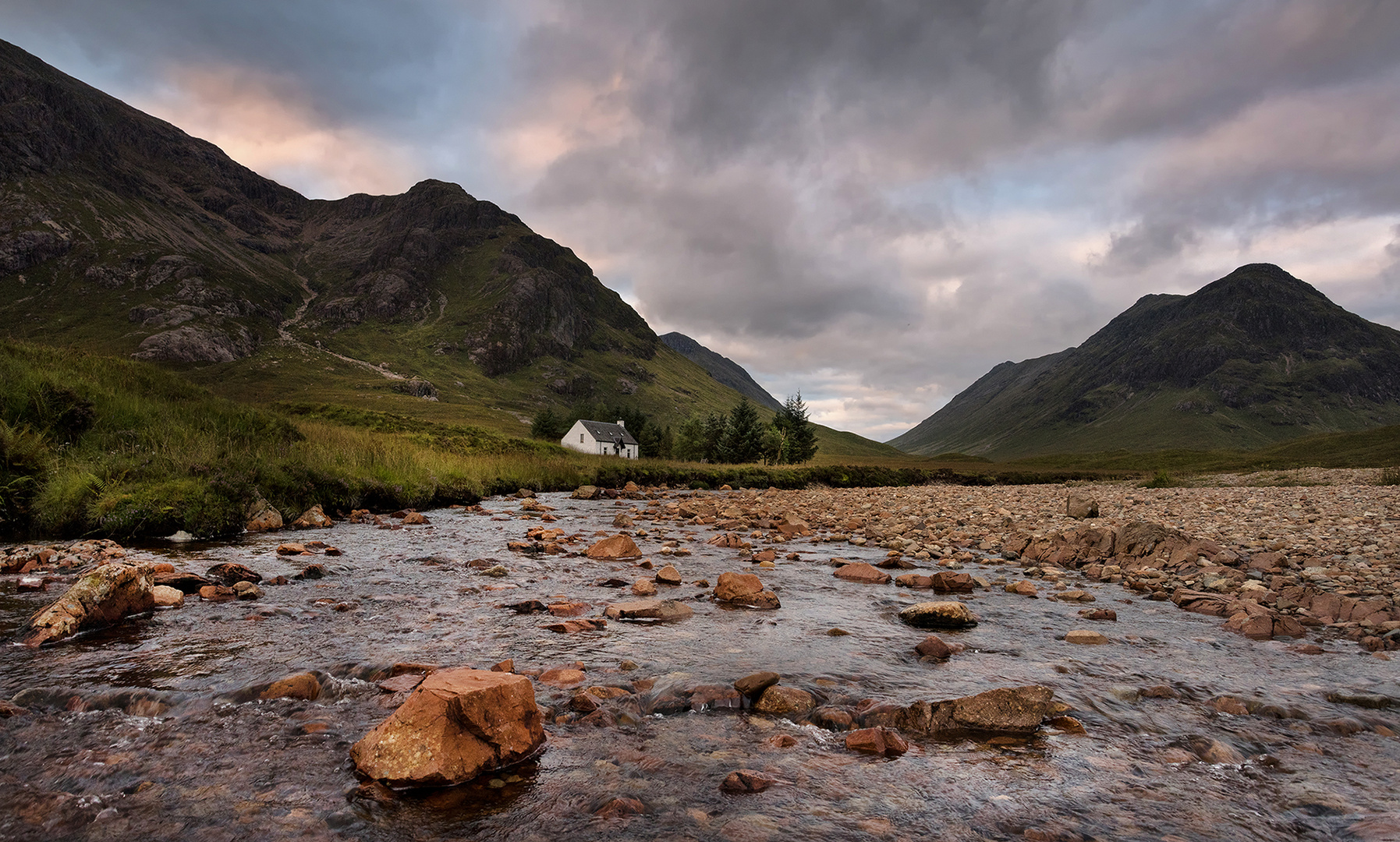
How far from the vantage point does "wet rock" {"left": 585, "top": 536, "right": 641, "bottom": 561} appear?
48.7 ft

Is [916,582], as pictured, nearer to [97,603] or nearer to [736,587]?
[736,587]

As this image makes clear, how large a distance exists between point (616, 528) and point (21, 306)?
288m

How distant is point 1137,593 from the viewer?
484 inches

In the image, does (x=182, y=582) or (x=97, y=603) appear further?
(x=182, y=582)

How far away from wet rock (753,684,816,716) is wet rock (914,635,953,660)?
8.04 ft

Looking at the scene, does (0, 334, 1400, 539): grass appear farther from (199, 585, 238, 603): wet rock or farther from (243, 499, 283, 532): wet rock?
(199, 585, 238, 603): wet rock

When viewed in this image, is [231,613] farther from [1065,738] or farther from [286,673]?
[1065,738]

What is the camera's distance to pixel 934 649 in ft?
25.7

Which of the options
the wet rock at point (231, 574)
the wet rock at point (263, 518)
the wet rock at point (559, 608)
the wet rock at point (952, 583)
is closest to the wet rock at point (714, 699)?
the wet rock at point (559, 608)

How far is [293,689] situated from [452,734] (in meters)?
2.45

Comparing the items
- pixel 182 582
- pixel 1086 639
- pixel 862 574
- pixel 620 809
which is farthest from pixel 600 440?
pixel 620 809

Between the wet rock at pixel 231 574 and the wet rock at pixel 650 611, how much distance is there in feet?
19.6

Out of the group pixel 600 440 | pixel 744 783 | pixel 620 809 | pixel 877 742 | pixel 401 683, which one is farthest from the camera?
pixel 600 440

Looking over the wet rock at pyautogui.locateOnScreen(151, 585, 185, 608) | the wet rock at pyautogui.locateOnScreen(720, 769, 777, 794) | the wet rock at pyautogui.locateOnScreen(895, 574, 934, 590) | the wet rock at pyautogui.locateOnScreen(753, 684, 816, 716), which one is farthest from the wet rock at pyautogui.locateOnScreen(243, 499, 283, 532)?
the wet rock at pyautogui.locateOnScreen(720, 769, 777, 794)
